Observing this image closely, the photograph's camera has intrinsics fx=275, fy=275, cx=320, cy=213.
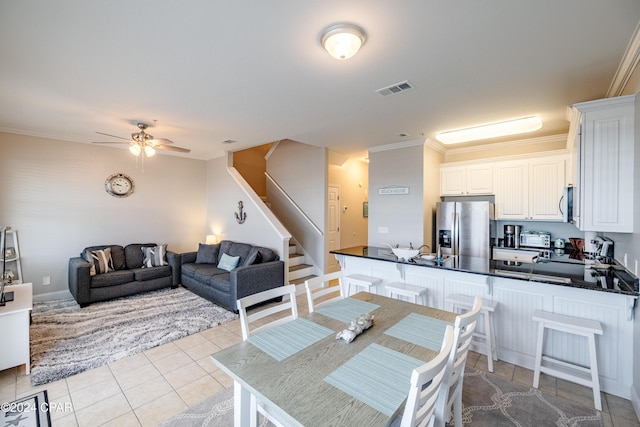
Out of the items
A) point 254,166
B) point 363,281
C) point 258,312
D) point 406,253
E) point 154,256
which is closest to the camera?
point 258,312

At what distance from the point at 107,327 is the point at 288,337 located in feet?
10.6

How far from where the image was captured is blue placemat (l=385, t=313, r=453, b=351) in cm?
164

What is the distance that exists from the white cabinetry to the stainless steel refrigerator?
1.00 feet

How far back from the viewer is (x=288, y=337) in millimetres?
1680

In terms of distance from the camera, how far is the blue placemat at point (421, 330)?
1.64m

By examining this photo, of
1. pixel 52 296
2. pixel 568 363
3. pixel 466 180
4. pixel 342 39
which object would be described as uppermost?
pixel 342 39

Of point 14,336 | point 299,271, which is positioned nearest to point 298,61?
point 14,336

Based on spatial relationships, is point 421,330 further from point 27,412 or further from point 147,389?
point 27,412

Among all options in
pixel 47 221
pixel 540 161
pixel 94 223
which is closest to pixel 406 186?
pixel 540 161

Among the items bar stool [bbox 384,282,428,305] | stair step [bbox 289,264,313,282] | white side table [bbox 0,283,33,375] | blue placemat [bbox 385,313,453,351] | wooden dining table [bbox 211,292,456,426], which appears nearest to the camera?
wooden dining table [bbox 211,292,456,426]

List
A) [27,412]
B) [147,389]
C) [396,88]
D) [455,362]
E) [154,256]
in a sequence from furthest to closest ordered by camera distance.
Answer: [154,256], [396,88], [147,389], [27,412], [455,362]

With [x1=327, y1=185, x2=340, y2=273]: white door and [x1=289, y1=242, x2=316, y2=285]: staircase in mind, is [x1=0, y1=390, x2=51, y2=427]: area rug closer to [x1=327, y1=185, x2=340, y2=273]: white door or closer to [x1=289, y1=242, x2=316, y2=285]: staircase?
[x1=289, y1=242, x2=316, y2=285]: staircase

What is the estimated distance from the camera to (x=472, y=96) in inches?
116

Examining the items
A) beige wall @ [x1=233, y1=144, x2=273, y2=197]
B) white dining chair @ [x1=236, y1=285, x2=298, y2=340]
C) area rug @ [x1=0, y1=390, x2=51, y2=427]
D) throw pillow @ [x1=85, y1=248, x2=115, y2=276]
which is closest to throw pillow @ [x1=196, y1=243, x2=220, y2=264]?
throw pillow @ [x1=85, y1=248, x2=115, y2=276]
